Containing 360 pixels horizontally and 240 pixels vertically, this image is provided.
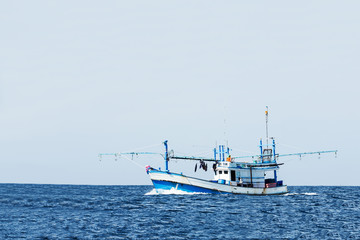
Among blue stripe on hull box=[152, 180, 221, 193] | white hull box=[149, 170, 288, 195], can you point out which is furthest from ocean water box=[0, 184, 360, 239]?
blue stripe on hull box=[152, 180, 221, 193]

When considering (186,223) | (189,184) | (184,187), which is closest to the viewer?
(186,223)

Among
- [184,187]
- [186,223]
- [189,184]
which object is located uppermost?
[189,184]

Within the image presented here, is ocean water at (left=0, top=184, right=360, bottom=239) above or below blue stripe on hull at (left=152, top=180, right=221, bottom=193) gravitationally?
below

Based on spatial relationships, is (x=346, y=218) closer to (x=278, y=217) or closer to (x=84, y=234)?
(x=278, y=217)

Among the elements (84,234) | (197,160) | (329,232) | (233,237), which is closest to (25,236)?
Answer: (84,234)

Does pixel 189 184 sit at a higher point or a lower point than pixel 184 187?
higher

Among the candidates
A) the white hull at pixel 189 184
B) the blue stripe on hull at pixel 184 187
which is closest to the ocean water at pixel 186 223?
the white hull at pixel 189 184

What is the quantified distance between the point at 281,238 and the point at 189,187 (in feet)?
90.9

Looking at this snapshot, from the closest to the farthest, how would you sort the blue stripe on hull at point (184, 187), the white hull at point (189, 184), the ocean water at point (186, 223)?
the ocean water at point (186, 223)
the white hull at point (189, 184)
the blue stripe on hull at point (184, 187)

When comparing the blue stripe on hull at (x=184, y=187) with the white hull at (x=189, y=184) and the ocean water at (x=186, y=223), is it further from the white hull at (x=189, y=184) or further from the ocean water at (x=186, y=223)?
the ocean water at (x=186, y=223)

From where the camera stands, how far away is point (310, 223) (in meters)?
33.3

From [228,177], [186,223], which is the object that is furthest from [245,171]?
[186,223]

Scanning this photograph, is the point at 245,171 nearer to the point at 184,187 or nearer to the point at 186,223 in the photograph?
the point at 184,187

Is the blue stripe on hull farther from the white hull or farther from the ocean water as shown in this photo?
the ocean water
